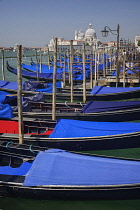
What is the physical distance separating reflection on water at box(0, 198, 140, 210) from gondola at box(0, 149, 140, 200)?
176 millimetres

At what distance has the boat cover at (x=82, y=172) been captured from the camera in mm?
6688

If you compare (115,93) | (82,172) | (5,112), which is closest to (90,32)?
(115,93)

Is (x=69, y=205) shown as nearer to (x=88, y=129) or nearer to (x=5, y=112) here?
(x=88, y=129)

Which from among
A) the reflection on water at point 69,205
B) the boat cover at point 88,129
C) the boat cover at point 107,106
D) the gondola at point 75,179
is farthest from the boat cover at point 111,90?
the reflection on water at point 69,205

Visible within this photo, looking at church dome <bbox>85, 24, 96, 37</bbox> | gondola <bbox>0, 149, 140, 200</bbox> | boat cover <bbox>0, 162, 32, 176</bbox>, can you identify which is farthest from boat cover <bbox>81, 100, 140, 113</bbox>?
church dome <bbox>85, 24, 96, 37</bbox>

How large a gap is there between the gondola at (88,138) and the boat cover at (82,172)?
7.08 feet

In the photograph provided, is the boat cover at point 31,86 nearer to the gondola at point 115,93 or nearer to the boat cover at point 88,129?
the gondola at point 115,93

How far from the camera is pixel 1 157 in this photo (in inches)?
342

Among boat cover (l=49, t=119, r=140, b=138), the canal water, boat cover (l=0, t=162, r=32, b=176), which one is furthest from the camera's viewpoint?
boat cover (l=49, t=119, r=140, b=138)

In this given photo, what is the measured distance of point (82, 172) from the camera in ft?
22.5

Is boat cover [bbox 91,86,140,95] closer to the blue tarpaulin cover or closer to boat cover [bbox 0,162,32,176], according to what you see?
the blue tarpaulin cover

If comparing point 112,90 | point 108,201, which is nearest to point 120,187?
point 108,201

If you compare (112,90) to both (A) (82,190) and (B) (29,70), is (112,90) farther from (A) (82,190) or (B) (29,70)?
(B) (29,70)

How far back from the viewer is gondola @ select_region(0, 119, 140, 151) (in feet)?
31.1
